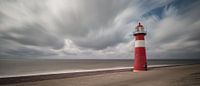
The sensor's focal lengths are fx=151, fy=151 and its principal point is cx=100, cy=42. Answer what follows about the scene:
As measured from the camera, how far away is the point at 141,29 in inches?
566

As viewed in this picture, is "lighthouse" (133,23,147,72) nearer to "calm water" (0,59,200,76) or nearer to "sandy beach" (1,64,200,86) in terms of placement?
"sandy beach" (1,64,200,86)

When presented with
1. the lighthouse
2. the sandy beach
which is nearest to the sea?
the sandy beach

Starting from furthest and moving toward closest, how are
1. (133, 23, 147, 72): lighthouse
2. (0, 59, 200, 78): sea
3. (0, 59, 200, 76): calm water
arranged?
1. (0, 59, 200, 76): calm water
2. (0, 59, 200, 78): sea
3. (133, 23, 147, 72): lighthouse

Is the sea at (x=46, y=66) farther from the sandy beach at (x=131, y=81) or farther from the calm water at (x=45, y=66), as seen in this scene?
the sandy beach at (x=131, y=81)

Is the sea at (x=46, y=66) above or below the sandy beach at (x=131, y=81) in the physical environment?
below

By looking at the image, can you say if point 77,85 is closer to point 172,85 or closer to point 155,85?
point 155,85

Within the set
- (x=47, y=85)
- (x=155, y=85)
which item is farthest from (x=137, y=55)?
(x=47, y=85)

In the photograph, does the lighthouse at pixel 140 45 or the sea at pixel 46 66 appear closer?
the lighthouse at pixel 140 45

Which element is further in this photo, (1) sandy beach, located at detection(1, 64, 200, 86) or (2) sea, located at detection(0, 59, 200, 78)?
(2) sea, located at detection(0, 59, 200, 78)

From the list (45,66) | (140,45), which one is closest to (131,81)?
(140,45)

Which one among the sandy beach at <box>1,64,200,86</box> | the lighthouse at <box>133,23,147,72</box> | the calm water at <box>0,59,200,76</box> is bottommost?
the calm water at <box>0,59,200,76</box>

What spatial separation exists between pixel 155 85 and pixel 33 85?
7.63 m

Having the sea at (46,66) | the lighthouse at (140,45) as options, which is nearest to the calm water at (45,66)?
the sea at (46,66)

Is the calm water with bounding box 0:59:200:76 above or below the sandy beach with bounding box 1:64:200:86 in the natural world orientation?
below
